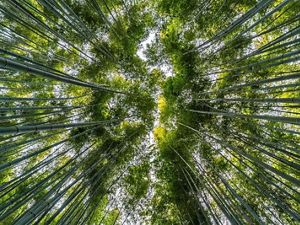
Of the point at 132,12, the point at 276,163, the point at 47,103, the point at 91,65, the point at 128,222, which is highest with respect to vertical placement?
the point at 132,12

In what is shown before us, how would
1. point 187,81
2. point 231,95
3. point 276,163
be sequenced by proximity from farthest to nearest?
1. point 187,81
2. point 231,95
3. point 276,163

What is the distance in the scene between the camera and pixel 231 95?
21.3 ft

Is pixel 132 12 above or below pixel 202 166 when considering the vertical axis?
above

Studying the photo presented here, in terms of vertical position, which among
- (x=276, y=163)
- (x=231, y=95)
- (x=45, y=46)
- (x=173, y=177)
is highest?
(x=45, y=46)

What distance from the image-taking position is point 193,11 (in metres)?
6.66

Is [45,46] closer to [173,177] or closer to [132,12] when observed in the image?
[132,12]

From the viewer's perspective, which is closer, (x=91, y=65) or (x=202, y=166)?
(x=202, y=166)

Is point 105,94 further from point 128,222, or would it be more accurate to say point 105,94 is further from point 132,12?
point 128,222

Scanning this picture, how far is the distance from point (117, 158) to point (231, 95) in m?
3.60

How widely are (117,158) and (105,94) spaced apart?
1.94 meters

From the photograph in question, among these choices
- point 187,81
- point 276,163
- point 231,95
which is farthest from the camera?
point 187,81

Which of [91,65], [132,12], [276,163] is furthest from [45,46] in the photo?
[276,163]

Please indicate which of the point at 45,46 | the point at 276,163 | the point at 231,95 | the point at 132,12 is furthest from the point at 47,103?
the point at 276,163

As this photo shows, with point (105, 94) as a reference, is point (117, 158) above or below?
below
